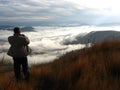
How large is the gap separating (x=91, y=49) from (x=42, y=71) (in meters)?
5.54

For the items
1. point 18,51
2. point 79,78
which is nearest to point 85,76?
point 79,78

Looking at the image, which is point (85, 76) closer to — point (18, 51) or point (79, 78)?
point (79, 78)

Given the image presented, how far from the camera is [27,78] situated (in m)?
9.23

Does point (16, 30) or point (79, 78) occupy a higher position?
point (16, 30)

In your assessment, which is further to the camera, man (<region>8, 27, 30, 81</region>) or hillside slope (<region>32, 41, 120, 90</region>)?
man (<region>8, 27, 30, 81</region>)

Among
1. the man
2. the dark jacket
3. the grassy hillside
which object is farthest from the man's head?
the grassy hillside

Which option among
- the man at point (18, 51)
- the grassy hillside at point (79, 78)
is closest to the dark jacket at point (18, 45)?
the man at point (18, 51)

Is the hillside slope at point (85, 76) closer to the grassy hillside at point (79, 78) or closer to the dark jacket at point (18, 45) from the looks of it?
the grassy hillside at point (79, 78)

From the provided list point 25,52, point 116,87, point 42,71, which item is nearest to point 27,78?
point 42,71

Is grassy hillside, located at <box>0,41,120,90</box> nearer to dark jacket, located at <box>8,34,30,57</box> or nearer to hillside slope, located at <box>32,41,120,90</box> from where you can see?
hillside slope, located at <box>32,41,120,90</box>

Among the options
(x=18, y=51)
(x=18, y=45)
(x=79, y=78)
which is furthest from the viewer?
(x=18, y=45)

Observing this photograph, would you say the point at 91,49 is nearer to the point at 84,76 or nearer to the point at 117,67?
the point at 117,67

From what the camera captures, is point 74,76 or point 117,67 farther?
point 117,67

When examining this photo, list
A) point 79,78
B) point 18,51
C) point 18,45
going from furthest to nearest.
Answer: point 18,45 → point 18,51 → point 79,78
